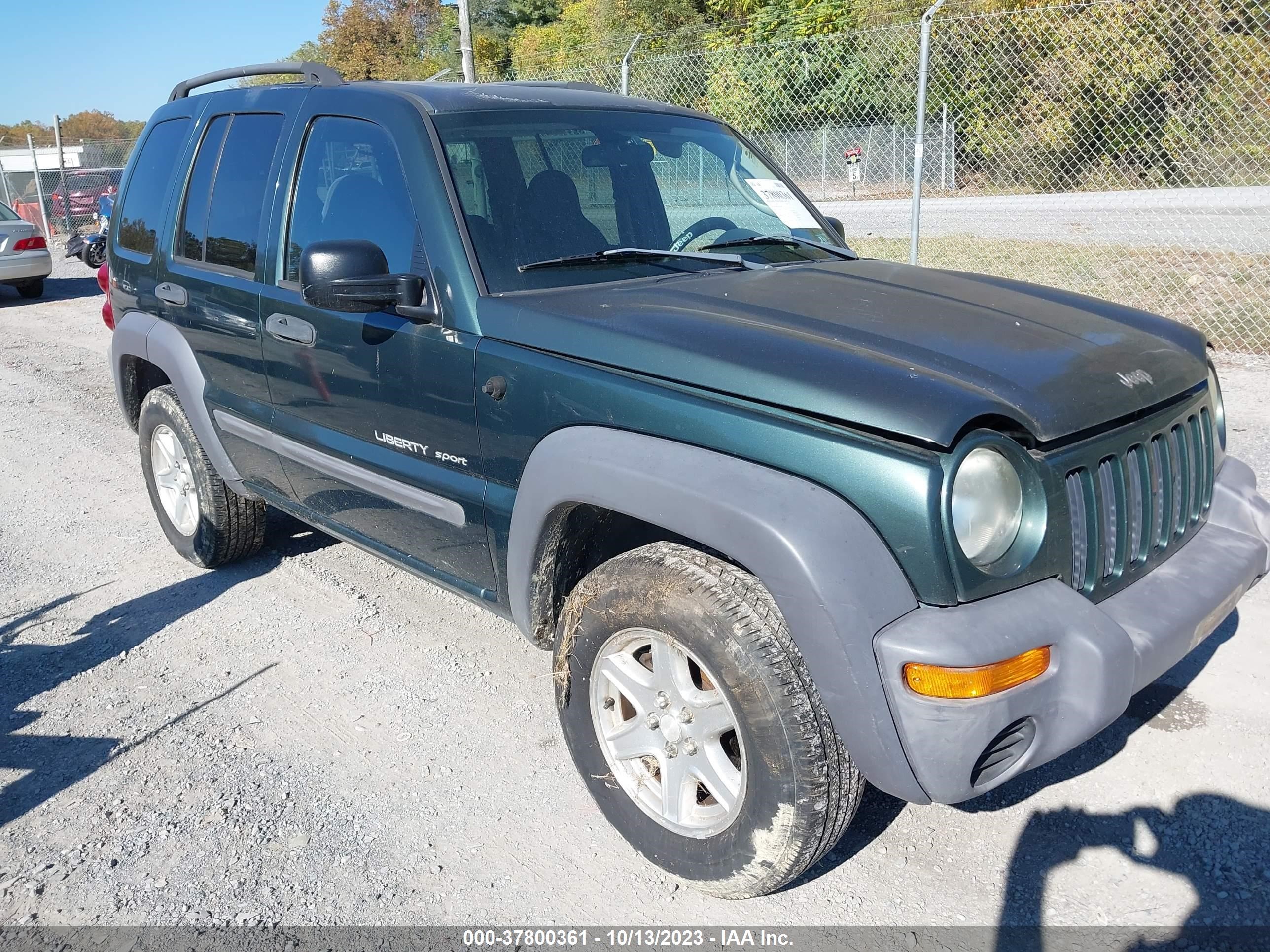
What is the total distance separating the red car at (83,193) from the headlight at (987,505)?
22880mm

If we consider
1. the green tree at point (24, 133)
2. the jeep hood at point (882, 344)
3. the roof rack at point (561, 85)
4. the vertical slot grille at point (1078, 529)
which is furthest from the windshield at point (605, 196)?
the green tree at point (24, 133)

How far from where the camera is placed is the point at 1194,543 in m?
2.79

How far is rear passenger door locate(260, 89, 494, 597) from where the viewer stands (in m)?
3.04

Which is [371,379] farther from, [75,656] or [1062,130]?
[1062,130]

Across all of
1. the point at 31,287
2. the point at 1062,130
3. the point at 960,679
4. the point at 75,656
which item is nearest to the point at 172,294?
the point at 75,656

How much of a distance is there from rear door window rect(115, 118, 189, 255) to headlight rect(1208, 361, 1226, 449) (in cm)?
406

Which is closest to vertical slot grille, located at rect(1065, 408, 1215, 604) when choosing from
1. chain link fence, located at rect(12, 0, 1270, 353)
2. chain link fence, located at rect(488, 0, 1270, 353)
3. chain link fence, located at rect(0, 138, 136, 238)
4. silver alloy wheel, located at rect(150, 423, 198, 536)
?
silver alloy wheel, located at rect(150, 423, 198, 536)

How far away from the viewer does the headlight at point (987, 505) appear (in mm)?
2158

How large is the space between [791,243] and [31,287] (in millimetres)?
13962

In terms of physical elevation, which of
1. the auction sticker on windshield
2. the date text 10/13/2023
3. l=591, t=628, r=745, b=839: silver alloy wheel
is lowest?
the date text 10/13/2023

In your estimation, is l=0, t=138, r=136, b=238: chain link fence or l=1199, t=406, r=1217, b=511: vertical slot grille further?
l=0, t=138, r=136, b=238: chain link fence

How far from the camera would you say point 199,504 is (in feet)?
15.1

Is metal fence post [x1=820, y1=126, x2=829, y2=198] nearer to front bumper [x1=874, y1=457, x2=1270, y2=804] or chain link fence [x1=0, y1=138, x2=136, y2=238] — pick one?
chain link fence [x1=0, y1=138, x2=136, y2=238]

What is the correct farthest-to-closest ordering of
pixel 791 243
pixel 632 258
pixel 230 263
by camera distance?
Result: pixel 230 263 < pixel 791 243 < pixel 632 258
